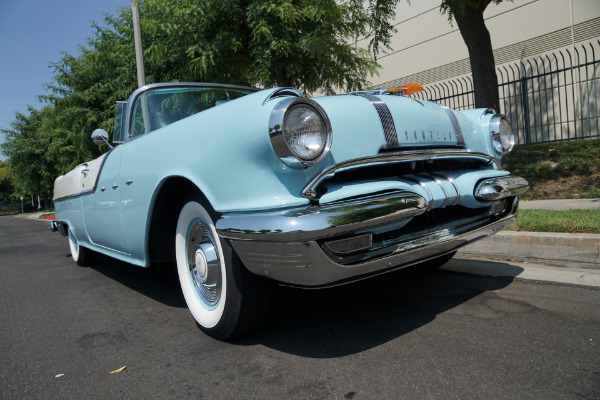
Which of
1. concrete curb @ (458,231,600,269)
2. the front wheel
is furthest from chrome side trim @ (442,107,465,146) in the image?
concrete curb @ (458,231,600,269)

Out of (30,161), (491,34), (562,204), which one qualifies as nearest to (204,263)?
(562,204)

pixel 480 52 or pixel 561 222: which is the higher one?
pixel 480 52

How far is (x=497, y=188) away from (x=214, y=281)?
163 cm

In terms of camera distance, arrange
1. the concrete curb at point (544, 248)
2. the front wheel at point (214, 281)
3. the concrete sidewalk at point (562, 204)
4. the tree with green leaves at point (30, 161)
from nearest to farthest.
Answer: the front wheel at point (214, 281), the concrete curb at point (544, 248), the concrete sidewalk at point (562, 204), the tree with green leaves at point (30, 161)

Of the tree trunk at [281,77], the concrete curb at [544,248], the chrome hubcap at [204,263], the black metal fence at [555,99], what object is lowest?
the concrete curb at [544,248]

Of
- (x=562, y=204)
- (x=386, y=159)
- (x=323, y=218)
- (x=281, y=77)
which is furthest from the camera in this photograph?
(x=281, y=77)

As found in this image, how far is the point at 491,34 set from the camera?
487 inches

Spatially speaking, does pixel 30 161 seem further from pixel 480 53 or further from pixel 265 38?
pixel 480 53

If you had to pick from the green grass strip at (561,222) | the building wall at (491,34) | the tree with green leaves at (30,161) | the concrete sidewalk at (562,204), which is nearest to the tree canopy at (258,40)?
the building wall at (491,34)

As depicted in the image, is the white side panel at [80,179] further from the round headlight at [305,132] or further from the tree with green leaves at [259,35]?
the tree with green leaves at [259,35]

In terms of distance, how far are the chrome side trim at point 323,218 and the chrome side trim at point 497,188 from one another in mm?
569

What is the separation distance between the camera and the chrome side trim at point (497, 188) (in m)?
2.47

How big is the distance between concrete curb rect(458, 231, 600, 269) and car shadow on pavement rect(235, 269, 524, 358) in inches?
27.7

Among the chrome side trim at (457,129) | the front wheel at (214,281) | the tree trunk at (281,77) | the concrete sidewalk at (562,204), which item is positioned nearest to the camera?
the front wheel at (214,281)
